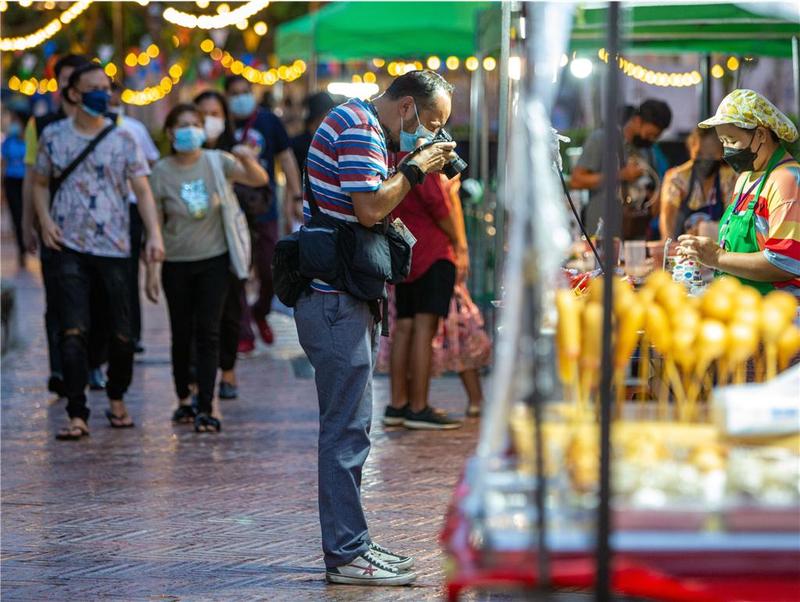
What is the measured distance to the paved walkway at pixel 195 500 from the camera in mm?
5402

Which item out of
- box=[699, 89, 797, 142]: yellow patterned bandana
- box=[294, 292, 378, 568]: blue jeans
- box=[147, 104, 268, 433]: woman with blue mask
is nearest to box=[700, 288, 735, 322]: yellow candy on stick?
box=[294, 292, 378, 568]: blue jeans

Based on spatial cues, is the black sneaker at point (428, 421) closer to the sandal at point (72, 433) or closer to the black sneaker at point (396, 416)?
the black sneaker at point (396, 416)

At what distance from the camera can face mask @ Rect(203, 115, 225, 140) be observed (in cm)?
895

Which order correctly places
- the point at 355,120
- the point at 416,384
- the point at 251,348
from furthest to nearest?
1. the point at 251,348
2. the point at 416,384
3. the point at 355,120

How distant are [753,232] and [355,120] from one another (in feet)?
5.05

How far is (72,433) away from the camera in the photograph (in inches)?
319

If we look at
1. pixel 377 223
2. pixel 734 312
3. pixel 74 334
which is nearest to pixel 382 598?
pixel 377 223

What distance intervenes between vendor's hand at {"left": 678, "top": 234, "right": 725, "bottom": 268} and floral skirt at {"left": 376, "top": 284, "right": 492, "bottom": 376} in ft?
12.0

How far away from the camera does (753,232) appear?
17.2ft

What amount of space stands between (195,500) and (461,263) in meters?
2.45

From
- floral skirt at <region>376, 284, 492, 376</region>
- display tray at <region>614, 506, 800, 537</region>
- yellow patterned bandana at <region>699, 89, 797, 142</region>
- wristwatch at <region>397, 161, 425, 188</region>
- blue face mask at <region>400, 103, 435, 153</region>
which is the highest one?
yellow patterned bandana at <region>699, 89, 797, 142</region>

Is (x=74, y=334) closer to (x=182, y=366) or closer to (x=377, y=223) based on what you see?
(x=182, y=366)

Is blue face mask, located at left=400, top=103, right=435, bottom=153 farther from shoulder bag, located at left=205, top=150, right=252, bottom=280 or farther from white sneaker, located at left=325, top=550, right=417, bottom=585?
shoulder bag, located at left=205, top=150, right=252, bottom=280

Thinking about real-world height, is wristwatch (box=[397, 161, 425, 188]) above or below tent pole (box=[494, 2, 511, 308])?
below
